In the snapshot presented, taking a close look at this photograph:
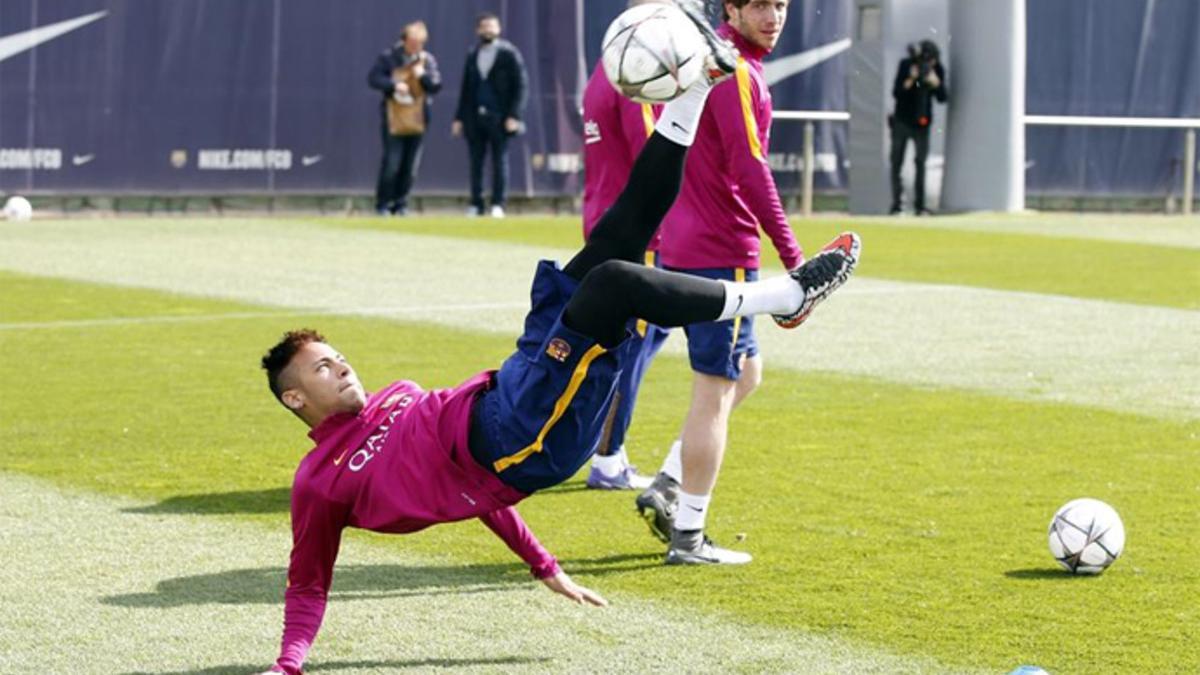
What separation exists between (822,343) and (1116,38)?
60.6 ft

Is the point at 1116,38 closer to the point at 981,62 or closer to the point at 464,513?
the point at 981,62

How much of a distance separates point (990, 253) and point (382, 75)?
25.1ft

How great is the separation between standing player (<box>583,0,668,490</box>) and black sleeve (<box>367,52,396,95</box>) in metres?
16.1

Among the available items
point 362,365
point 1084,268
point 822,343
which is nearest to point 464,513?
point 362,365

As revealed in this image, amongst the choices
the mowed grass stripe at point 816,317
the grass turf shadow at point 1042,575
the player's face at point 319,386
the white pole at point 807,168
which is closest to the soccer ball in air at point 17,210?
the mowed grass stripe at point 816,317

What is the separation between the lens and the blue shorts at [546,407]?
6.88 m

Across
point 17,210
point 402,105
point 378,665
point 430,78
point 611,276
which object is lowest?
point 378,665

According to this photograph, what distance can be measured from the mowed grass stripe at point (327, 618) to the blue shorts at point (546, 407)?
61cm

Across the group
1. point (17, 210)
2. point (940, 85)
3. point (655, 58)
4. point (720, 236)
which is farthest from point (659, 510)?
point (940, 85)

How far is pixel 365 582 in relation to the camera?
8.10 metres

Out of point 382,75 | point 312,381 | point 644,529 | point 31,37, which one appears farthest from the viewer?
point 382,75

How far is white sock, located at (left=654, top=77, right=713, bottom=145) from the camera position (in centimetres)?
713

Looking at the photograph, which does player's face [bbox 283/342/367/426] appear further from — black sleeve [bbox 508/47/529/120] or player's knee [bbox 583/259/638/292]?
black sleeve [bbox 508/47/529/120]

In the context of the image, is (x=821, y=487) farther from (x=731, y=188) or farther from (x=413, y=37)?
(x=413, y=37)
